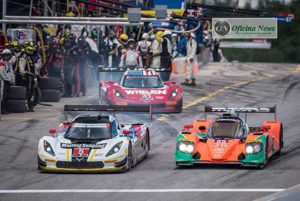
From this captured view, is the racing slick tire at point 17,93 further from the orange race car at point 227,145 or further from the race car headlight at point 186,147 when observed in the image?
the race car headlight at point 186,147

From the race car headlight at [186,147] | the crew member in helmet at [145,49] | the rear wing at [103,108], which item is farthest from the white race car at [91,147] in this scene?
the crew member in helmet at [145,49]

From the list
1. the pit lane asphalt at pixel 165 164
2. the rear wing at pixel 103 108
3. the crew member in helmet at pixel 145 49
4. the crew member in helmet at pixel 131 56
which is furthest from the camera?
the crew member in helmet at pixel 145 49

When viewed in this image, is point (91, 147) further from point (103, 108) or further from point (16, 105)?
point (16, 105)

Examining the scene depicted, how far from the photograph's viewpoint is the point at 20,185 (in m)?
17.6

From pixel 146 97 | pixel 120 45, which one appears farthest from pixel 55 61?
pixel 146 97

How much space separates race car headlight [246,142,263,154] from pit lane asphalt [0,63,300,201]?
0.39 meters

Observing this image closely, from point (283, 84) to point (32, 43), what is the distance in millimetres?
12509

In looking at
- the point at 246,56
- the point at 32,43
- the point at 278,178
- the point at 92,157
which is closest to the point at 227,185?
the point at 278,178

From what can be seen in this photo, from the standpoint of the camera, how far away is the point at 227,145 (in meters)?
19.3

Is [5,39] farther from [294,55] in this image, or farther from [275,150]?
[294,55]

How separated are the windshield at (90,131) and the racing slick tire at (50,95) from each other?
36.1 feet

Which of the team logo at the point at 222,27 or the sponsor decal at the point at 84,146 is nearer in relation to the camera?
the sponsor decal at the point at 84,146

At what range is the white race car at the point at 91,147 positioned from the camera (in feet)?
62.0

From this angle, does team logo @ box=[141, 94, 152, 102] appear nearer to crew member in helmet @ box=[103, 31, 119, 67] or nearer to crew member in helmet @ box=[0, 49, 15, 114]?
crew member in helmet @ box=[0, 49, 15, 114]
